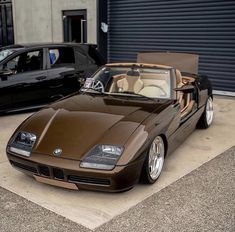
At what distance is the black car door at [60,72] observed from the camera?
23.8ft

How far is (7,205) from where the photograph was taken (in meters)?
3.39

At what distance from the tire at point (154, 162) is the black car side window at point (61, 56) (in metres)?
4.04

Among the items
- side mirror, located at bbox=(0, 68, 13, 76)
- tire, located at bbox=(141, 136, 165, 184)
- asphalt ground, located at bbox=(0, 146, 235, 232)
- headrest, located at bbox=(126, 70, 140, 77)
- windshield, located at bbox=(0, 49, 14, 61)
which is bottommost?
asphalt ground, located at bbox=(0, 146, 235, 232)

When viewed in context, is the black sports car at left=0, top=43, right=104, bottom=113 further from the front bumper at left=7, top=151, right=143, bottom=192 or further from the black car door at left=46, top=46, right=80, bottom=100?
the front bumper at left=7, top=151, right=143, bottom=192

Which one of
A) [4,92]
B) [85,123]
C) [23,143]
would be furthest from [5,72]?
[85,123]

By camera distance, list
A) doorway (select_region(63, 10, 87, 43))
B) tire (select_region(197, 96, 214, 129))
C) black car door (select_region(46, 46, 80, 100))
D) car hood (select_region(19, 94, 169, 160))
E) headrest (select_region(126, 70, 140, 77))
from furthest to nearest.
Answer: doorway (select_region(63, 10, 87, 43)) < black car door (select_region(46, 46, 80, 100)) < tire (select_region(197, 96, 214, 129)) < headrest (select_region(126, 70, 140, 77)) < car hood (select_region(19, 94, 169, 160))

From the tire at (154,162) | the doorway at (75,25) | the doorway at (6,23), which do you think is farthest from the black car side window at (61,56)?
the doorway at (6,23)

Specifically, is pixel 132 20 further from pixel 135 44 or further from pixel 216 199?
pixel 216 199

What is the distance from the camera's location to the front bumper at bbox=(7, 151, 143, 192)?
128 inches

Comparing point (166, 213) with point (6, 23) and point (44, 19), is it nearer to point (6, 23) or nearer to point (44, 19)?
point (44, 19)

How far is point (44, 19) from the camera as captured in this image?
1326 centimetres

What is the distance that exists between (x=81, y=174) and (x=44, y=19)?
11.1 metres

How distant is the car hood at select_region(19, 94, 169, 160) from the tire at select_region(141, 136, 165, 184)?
32cm

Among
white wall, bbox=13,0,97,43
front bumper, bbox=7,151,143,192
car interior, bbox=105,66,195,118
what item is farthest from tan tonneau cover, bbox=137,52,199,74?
white wall, bbox=13,0,97,43
